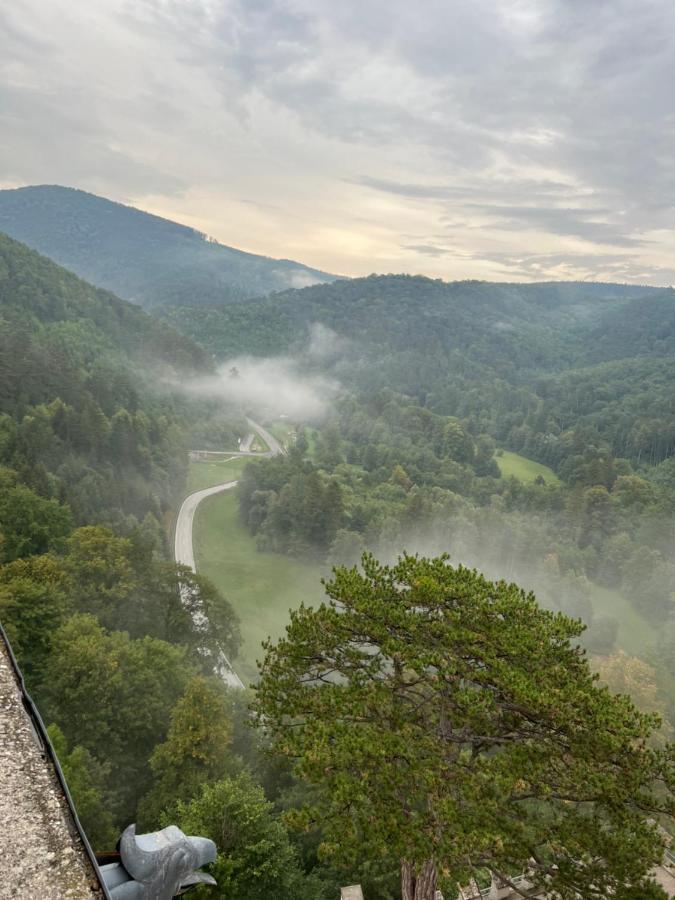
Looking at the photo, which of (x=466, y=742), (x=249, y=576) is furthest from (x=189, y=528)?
(x=466, y=742)

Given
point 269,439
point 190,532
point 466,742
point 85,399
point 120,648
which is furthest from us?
point 269,439

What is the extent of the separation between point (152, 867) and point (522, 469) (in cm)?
14362

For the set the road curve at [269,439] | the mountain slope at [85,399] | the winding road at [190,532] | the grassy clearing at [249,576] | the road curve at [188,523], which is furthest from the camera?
the road curve at [269,439]

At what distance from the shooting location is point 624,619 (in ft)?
219

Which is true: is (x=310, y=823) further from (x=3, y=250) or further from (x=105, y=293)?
(x=105, y=293)

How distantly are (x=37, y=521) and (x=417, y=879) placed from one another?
106ft

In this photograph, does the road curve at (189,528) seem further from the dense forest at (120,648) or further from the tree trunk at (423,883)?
the tree trunk at (423,883)

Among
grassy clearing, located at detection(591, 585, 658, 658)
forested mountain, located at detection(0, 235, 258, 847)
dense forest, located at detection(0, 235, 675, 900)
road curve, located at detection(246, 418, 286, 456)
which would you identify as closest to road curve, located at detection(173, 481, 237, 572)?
dense forest, located at detection(0, 235, 675, 900)

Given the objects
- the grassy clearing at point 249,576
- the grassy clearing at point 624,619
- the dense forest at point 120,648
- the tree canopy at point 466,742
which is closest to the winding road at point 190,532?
the grassy clearing at point 249,576

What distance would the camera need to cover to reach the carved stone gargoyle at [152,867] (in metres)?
4.88

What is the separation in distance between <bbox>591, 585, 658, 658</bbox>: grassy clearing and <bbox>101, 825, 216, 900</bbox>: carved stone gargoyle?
60.3m

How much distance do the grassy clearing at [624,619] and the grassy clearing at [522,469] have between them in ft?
183

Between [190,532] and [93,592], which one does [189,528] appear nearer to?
[190,532]

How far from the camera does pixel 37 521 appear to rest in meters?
34.9
